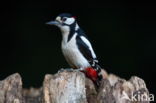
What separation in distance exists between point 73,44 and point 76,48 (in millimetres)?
46

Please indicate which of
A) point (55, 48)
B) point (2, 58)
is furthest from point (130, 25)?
point (2, 58)

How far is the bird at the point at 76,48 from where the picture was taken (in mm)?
5617

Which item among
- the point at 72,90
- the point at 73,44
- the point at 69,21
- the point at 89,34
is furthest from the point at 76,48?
the point at 89,34

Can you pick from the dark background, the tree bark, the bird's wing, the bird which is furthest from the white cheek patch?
the dark background

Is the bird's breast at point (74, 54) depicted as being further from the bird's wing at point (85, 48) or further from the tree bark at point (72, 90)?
the tree bark at point (72, 90)

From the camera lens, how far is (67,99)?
4973 millimetres

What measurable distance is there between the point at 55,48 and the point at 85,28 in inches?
17.0

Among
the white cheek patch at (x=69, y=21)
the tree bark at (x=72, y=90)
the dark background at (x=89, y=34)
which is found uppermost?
the white cheek patch at (x=69, y=21)

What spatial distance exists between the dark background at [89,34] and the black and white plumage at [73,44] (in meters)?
2.15

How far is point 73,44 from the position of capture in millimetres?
5617

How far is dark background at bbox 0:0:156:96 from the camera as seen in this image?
7.82 meters

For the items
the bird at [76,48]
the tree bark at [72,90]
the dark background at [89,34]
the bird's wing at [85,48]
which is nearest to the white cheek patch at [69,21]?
the bird at [76,48]

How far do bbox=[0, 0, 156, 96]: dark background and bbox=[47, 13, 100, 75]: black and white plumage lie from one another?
215 cm

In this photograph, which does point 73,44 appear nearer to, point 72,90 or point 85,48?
point 85,48
